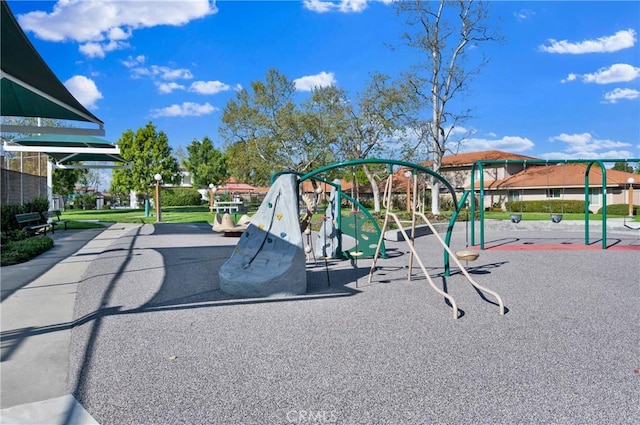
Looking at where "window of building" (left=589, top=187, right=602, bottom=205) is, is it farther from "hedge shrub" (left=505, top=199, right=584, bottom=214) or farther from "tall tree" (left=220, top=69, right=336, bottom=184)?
"tall tree" (left=220, top=69, right=336, bottom=184)

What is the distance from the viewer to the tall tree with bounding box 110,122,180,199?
40.4 meters

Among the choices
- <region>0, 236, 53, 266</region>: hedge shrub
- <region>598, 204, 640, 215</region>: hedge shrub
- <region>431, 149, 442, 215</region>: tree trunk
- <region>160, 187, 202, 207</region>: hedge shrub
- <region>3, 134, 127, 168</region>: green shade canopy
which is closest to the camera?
<region>0, 236, 53, 266</region>: hedge shrub

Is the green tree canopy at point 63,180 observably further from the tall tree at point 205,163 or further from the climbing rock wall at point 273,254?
the climbing rock wall at point 273,254

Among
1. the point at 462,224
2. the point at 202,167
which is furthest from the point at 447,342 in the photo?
the point at 202,167

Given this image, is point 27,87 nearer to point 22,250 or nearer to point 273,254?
point 273,254

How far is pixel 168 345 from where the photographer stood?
14.3 feet

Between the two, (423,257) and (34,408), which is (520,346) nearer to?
(34,408)

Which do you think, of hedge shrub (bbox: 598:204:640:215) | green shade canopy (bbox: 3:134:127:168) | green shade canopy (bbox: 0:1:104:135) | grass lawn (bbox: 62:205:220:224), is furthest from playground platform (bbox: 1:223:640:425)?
hedge shrub (bbox: 598:204:640:215)

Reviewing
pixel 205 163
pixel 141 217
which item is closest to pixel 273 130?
pixel 141 217

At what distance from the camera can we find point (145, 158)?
133ft

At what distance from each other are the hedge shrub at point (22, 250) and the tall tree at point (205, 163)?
4591 cm

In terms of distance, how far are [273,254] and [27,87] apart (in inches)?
160

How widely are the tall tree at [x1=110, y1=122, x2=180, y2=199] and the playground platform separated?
3466 centimetres

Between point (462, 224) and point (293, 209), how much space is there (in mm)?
14802
